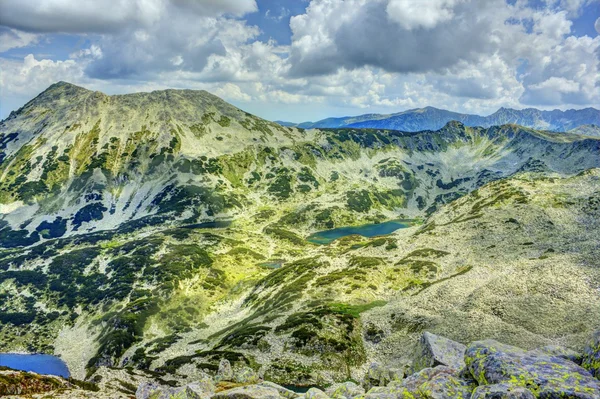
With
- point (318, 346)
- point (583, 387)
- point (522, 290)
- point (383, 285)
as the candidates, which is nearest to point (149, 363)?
point (318, 346)

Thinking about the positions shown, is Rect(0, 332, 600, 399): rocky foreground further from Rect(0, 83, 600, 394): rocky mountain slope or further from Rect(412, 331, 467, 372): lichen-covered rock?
Rect(0, 83, 600, 394): rocky mountain slope

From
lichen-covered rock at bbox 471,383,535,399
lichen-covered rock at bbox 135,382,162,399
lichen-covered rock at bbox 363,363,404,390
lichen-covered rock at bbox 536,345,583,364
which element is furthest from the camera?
lichen-covered rock at bbox 363,363,404,390

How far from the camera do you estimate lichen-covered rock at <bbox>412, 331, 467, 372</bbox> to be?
31.3 metres

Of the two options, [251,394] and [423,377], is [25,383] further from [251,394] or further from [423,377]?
[423,377]

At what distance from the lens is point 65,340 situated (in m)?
112

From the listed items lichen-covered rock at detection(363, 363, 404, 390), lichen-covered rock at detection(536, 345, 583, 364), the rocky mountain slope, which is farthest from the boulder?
the rocky mountain slope

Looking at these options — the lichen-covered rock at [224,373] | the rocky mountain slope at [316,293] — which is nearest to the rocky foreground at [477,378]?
the lichen-covered rock at [224,373]

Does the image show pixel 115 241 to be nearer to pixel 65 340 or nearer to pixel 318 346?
pixel 65 340

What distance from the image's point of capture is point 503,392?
56.1 feet

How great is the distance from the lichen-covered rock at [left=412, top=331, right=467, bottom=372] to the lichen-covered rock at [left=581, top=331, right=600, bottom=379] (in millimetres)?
10624

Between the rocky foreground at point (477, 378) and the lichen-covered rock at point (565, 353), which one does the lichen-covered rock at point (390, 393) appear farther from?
the lichen-covered rock at point (565, 353)

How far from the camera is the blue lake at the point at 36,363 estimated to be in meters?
94.3

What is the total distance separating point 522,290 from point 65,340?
4955 inches

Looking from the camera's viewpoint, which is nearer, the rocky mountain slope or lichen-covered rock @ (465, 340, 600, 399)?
lichen-covered rock @ (465, 340, 600, 399)
